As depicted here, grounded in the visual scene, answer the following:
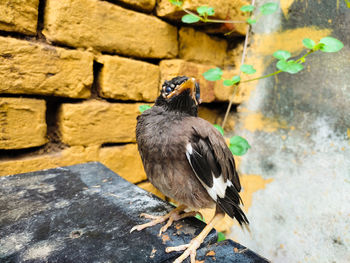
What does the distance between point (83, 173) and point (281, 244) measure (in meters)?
1.79

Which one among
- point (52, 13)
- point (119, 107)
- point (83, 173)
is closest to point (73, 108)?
point (119, 107)

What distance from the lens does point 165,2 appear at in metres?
2.01

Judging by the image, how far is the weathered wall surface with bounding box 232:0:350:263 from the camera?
1943 millimetres

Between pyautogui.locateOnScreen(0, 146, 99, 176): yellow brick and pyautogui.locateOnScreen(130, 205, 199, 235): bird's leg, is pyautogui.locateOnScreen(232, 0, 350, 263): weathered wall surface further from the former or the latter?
pyautogui.locateOnScreen(0, 146, 99, 176): yellow brick

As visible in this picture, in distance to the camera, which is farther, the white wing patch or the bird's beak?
the bird's beak

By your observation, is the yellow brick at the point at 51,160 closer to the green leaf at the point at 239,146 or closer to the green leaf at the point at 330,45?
the green leaf at the point at 239,146

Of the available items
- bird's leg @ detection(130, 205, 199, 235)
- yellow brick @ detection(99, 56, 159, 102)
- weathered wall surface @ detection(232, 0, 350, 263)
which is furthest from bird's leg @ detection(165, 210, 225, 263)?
weathered wall surface @ detection(232, 0, 350, 263)

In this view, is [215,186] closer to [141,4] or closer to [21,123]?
[21,123]

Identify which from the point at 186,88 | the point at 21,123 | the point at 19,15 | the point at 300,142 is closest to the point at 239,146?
the point at 300,142

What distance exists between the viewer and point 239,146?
1.83 meters

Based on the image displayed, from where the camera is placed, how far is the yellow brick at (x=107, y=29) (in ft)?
5.27

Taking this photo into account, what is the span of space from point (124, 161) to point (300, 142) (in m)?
1.50

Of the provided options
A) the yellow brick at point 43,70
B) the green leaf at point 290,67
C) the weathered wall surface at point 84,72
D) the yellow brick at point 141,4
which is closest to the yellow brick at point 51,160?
the weathered wall surface at point 84,72

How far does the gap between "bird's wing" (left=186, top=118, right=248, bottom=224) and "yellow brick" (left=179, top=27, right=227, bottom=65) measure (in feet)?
4.09
